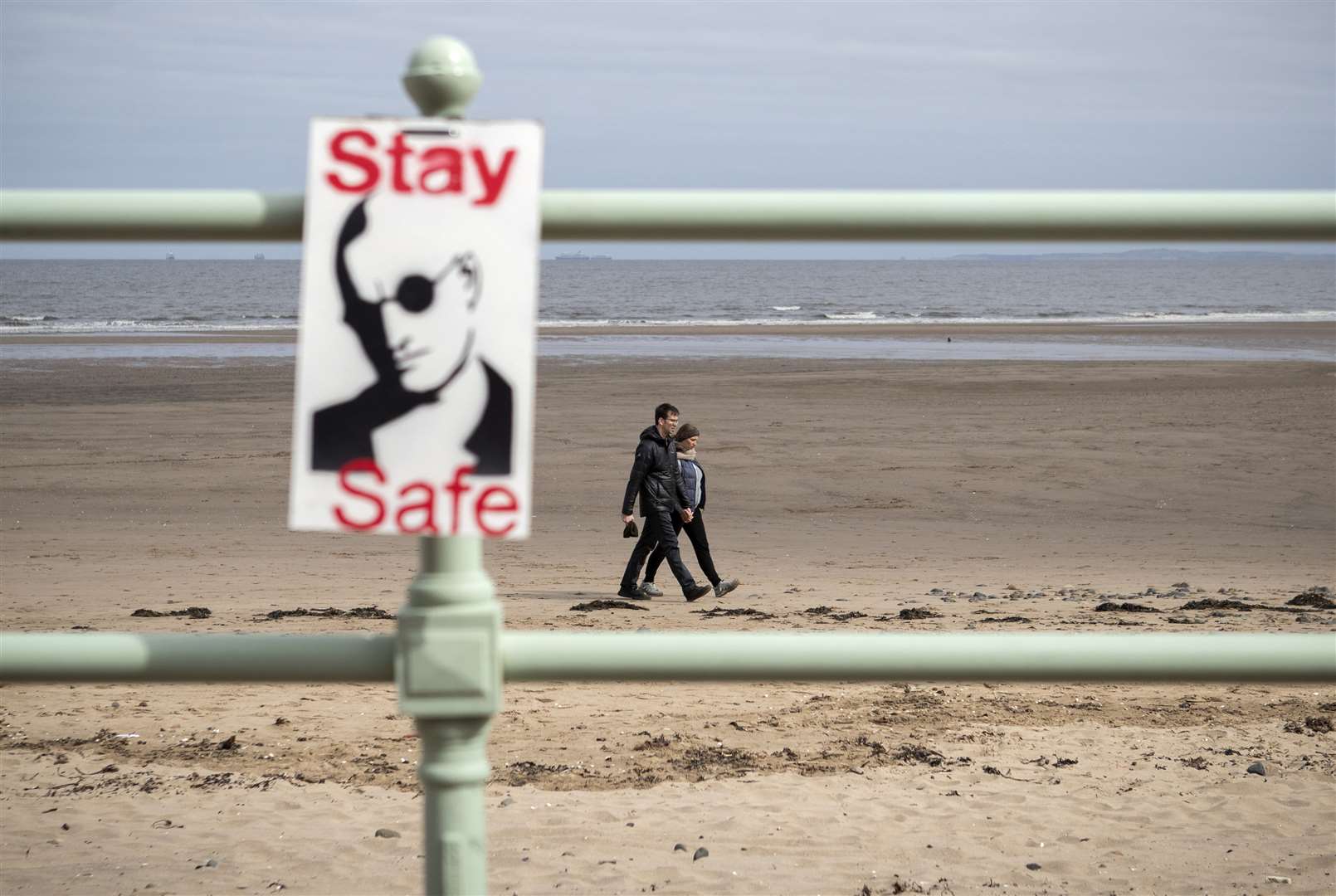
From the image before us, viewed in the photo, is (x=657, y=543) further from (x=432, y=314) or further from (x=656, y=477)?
(x=432, y=314)

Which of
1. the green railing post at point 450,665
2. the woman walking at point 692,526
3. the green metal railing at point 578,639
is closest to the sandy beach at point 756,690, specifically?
the woman walking at point 692,526

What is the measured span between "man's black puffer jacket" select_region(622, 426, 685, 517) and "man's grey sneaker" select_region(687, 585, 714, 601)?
2.21 feet

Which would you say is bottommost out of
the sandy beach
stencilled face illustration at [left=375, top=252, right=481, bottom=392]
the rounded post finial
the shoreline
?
the sandy beach

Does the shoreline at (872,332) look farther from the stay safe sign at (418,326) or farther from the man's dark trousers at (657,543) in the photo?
the stay safe sign at (418,326)

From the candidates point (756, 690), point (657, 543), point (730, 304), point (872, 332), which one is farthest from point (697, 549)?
point (730, 304)

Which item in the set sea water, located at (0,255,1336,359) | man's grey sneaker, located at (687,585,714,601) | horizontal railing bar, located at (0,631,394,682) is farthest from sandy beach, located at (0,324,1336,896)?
sea water, located at (0,255,1336,359)

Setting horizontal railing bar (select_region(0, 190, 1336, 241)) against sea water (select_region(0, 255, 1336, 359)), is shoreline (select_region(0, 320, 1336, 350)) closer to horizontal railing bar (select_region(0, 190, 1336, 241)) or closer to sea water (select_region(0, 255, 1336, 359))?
sea water (select_region(0, 255, 1336, 359))

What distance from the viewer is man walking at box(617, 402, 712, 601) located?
10766 mm

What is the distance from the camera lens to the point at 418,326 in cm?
145

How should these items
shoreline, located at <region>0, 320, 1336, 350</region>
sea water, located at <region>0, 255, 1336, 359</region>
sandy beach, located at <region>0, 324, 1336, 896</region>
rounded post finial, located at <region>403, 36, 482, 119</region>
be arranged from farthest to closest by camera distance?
shoreline, located at <region>0, 320, 1336, 350</region>
sea water, located at <region>0, 255, 1336, 359</region>
sandy beach, located at <region>0, 324, 1336, 896</region>
rounded post finial, located at <region>403, 36, 482, 119</region>

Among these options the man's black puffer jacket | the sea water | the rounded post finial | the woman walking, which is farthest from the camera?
the sea water

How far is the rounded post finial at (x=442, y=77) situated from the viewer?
142cm

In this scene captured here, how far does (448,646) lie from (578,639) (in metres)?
0.15

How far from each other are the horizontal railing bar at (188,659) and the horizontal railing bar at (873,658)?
0.18 m
